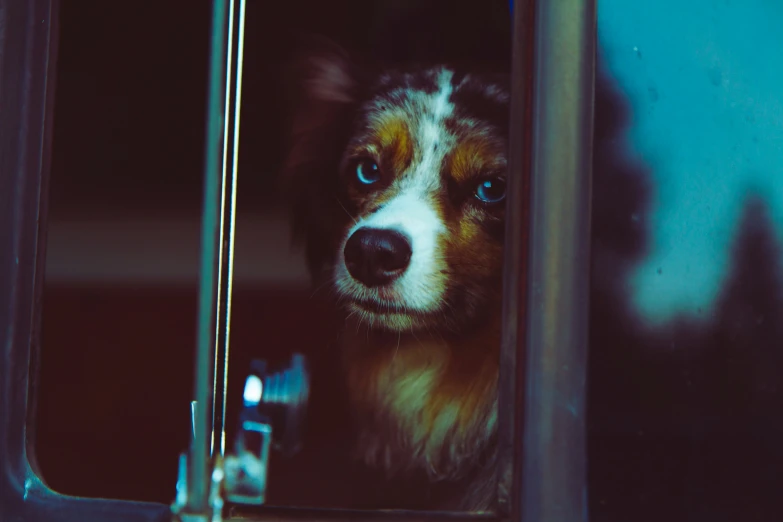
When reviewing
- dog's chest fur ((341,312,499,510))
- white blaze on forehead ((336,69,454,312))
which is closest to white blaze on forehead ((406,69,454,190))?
white blaze on forehead ((336,69,454,312))

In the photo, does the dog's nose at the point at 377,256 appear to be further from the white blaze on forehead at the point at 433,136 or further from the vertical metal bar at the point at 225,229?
the vertical metal bar at the point at 225,229

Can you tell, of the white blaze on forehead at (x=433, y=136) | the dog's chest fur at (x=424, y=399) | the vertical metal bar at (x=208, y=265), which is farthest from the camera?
the white blaze on forehead at (x=433, y=136)

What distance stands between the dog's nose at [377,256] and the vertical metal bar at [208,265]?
16.6 inches

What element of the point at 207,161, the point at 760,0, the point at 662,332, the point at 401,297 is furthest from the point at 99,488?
the point at 760,0

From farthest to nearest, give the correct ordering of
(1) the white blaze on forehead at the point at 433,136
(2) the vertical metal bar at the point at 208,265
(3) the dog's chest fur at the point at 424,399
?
(1) the white blaze on forehead at the point at 433,136 → (3) the dog's chest fur at the point at 424,399 → (2) the vertical metal bar at the point at 208,265

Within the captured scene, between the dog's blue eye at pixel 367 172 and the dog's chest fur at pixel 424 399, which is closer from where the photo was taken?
the dog's chest fur at pixel 424 399

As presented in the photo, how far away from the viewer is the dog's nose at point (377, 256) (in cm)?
125

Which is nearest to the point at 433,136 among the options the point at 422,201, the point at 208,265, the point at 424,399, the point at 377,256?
the point at 422,201

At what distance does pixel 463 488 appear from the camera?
1127 millimetres

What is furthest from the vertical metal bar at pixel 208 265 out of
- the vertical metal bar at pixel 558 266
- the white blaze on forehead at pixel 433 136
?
the white blaze on forehead at pixel 433 136

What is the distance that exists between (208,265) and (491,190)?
1.73 ft

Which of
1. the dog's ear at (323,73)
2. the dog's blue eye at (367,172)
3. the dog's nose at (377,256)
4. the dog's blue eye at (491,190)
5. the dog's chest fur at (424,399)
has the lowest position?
the dog's chest fur at (424,399)

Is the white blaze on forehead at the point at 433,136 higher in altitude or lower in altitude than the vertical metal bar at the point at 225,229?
higher

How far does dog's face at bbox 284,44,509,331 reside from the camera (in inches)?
47.8
